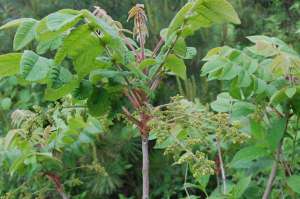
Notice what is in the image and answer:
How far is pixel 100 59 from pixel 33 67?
0.12 m

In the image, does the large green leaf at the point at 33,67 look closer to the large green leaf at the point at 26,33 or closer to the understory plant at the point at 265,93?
the large green leaf at the point at 26,33

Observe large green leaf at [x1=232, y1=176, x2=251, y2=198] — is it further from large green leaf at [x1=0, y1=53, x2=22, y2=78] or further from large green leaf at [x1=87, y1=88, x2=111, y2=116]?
large green leaf at [x1=0, y1=53, x2=22, y2=78]

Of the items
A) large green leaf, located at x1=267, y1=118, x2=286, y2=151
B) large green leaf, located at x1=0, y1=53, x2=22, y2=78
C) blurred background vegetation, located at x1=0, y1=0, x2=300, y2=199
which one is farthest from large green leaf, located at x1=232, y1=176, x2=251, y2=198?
blurred background vegetation, located at x1=0, y1=0, x2=300, y2=199

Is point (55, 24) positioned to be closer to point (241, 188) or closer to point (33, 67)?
point (33, 67)

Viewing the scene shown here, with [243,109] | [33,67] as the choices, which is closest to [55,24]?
[33,67]

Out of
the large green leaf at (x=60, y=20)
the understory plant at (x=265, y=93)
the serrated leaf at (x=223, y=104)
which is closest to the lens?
the large green leaf at (x=60, y=20)

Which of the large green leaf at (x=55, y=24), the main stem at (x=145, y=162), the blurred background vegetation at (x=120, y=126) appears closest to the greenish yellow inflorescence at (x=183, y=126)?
the main stem at (x=145, y=162)

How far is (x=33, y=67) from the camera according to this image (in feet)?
3.22

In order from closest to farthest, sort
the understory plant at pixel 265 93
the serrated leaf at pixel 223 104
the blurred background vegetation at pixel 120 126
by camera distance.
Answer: the understory plant at pixel 265 93 → the serrated leaf at pixel 223 104 → the blurred background vegetation at pixel 120 126

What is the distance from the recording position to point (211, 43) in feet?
10.7

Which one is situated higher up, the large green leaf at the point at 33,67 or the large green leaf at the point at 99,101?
the large green leaf at the point at 33,67

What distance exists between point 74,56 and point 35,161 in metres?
0.53

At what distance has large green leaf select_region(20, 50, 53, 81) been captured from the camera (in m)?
0.97

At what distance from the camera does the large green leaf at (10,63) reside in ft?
3.35
